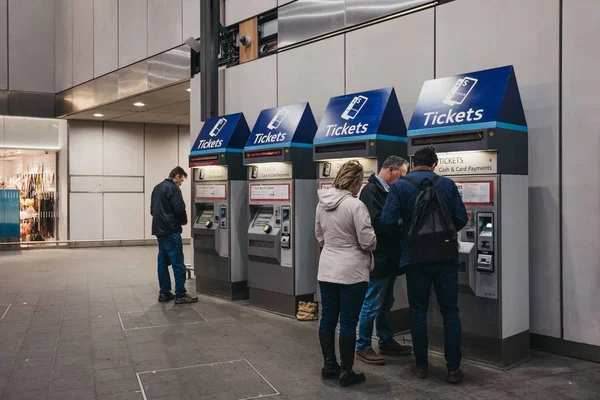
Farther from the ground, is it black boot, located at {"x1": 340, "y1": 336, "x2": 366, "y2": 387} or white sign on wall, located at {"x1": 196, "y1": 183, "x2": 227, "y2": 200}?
white sign on wall, located at {"x1": 196, "y1": 183, "x2": 227, "y2": 200}

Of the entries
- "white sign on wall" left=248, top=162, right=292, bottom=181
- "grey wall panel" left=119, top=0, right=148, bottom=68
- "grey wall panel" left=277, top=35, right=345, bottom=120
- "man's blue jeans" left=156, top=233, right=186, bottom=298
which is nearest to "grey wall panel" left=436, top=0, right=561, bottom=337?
"grey wall panel" left=277, top=35, right=345, bottom=120

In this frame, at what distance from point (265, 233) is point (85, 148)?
914cm

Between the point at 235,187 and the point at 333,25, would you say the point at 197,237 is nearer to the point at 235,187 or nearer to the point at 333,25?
the point at 235,187

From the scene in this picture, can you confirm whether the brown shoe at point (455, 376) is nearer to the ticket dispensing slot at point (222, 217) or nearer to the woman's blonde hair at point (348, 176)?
the woman's blonde hair at point (348, 176)

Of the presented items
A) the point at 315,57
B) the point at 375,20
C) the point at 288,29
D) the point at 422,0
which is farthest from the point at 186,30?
the point at 422,0

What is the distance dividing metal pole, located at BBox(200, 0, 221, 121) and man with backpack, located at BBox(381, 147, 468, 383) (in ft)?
14.9

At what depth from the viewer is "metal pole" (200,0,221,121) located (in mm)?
7723

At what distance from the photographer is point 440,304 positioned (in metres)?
3.83

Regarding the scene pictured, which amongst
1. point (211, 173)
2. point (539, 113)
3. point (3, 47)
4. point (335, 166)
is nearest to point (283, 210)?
point (335, 166)

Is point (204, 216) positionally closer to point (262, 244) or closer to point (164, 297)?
point (164, 297)

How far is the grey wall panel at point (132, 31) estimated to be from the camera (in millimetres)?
10203

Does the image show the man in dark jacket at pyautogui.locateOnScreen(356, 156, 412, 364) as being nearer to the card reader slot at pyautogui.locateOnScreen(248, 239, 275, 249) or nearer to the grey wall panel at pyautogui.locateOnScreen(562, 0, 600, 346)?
the grey wall panel at pyautogui.locateOnScreen(562, 0, 600, 346)

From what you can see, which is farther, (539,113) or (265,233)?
(265,233)

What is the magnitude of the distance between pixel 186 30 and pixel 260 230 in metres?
4.27
